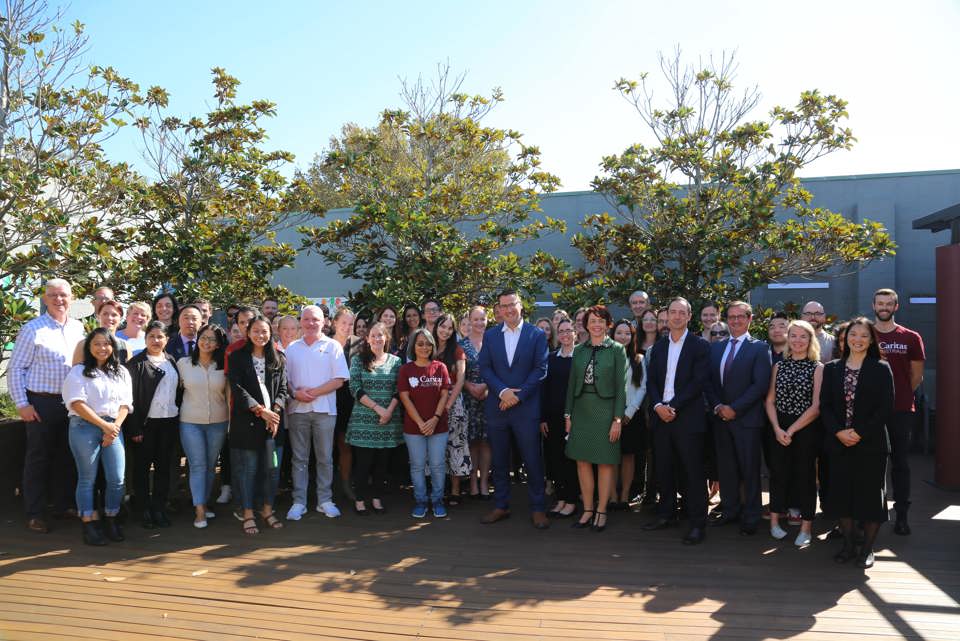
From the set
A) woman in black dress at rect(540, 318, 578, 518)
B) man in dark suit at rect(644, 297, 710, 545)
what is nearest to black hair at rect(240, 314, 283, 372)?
woman in black dress at rect(540, 318, 578, 518)

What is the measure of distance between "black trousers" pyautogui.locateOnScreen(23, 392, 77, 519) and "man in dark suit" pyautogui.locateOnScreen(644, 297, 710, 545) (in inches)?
172

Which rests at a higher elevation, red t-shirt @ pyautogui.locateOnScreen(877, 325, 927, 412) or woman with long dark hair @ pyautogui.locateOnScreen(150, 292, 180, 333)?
woman with long dark hair @ pyautogui.locateOnScreen(150, 292, 180, 333)

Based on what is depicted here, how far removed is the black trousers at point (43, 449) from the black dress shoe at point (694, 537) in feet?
14.8

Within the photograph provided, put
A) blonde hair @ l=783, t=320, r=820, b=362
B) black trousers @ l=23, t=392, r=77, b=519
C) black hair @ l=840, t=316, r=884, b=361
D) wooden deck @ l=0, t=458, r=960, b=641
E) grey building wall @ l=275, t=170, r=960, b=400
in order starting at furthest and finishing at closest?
grey building wall @ l=275, t=170, r=960, b=400
black trousers @ l=23, t=392, r=77, b=519
blonde hair @ l=783, t=320, r=820, b=362
black hair @ l=840, t=316, r=884, b=361
wooden deck @ l=0, t=458, r=960, b=641

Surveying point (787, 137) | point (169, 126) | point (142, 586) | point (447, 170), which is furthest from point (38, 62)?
point (787, 137)

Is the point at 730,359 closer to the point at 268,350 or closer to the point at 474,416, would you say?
the point at 474,416

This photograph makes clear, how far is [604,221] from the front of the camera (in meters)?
8.15

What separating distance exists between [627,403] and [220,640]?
11.0ft

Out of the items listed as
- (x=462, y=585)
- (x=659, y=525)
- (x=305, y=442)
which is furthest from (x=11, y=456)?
(x=659, y=525)

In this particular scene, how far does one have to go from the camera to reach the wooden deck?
3379 mm

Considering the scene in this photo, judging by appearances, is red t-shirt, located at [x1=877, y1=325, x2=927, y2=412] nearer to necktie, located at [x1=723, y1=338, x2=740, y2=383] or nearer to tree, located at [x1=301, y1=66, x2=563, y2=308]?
necktie, located at [x1=723, y1=338, x2=740, y2=383]

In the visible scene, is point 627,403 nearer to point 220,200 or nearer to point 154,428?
point 154,428

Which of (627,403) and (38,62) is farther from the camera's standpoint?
(38,62)

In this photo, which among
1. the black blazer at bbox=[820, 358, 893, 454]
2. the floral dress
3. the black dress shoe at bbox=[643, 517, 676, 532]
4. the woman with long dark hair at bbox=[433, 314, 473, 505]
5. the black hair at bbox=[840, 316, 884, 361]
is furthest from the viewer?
the floral dress
